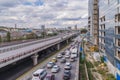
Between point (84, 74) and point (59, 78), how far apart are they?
6973mm

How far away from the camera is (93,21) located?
98.1m

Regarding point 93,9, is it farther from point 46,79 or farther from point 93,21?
point 46,79

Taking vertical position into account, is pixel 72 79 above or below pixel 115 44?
below

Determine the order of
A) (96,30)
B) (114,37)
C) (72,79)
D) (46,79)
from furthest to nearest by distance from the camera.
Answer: (96,30) → (114,37) → (72,79) → (46,79)

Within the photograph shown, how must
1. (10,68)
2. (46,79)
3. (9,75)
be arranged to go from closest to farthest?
(46,79) → (9,75) → (10,68)

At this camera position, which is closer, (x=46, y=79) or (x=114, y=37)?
(x=46, y=79)

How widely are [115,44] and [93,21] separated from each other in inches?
2236


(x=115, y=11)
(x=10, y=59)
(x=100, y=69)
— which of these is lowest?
(x=100, y=69)

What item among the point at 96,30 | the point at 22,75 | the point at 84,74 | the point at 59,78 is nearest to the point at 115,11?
the point at 84,74

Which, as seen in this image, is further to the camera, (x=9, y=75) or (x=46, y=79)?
(x=9, y=75)

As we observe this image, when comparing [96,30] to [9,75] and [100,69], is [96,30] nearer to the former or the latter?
[100,69]

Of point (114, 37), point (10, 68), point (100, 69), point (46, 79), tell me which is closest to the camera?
point (46, 79)

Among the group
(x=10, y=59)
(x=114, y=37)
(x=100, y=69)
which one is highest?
(x=114, y=37)

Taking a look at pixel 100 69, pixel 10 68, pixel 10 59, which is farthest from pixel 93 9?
pixel 10 59
